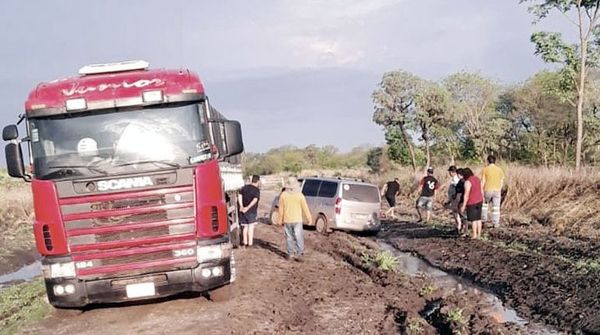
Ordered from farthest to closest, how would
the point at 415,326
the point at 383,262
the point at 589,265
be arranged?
the point at 383,262 < the point at 589,265 < the point at 415,326

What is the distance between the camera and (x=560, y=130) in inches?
1832

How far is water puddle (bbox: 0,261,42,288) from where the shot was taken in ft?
57.6

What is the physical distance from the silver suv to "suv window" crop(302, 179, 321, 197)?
0.84ft

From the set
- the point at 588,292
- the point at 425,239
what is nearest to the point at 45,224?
the point at 588,292

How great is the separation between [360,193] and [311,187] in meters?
2.05

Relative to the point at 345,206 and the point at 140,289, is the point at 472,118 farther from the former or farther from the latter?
the point at 140,289

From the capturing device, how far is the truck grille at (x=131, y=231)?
29.3ft

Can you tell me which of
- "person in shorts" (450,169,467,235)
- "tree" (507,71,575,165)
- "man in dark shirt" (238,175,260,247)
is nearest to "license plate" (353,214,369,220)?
A: "person in shorts" (450,169,467,235)

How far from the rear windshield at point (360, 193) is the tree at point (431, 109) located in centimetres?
2833

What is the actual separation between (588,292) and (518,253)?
4.21 metres

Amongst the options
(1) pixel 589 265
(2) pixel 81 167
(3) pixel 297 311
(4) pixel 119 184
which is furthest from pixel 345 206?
(2) pixel 81 167

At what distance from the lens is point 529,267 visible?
42.3ft

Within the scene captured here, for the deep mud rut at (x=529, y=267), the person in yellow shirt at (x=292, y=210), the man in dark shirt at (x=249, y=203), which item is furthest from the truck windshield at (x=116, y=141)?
the man in dark shirt at (x=249, y=203)

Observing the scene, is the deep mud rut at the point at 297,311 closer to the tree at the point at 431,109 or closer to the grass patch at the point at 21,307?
the grass patch at the point at 21,307
